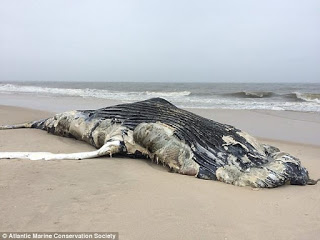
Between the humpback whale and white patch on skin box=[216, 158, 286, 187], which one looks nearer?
white patch on skin box=[216, 158, 286, 187]

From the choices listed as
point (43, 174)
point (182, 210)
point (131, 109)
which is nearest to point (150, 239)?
point (182, 210)

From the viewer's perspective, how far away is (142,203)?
3.46 meters

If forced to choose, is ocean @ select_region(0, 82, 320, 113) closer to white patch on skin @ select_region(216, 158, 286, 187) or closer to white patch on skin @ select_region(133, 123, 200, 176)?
white patch on skin @ select_region(133, 123, 200, 176)

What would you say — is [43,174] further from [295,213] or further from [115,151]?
[295,213]

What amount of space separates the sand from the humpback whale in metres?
0.22

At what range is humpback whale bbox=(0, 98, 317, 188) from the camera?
4816mm

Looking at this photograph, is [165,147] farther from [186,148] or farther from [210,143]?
[210,143]

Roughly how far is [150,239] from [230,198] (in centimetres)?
151

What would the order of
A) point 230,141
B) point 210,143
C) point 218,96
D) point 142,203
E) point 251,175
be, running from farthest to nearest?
point 218,96 < point 230,141 < point 210,143 < point 251,175 < point 142,203

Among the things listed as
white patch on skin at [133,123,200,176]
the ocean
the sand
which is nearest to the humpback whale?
white patch on skin at [133,123,200,176]

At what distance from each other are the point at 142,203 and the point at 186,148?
190 cm

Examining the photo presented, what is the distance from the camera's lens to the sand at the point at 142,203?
2.90m

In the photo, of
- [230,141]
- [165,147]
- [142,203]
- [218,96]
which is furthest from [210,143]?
[218,96]

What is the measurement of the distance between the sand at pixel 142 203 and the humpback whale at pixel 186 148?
8.5 inches
